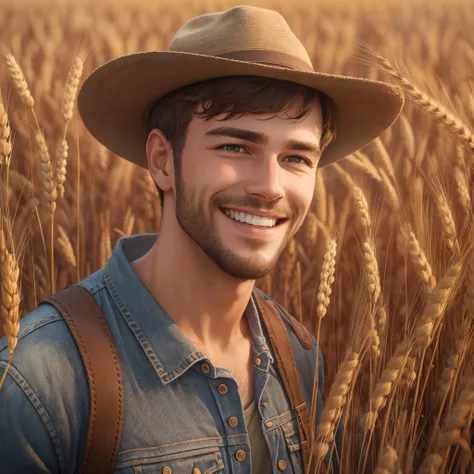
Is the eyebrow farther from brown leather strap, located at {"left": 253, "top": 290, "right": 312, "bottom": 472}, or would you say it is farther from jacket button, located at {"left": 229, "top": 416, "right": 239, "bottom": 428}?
jacket button, located at {"left": 229, "top": 416, "right": 239, "bottom": 428}

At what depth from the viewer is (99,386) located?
1435 mm

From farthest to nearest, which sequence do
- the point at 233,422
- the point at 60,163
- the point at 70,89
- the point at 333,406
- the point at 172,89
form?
the point at 70,89 → the point at 60,163 → the point at 172,89 → the point at 233,422 → the point at 333,406

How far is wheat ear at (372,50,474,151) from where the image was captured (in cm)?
184

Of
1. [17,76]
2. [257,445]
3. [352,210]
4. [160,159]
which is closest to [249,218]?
[160,159]

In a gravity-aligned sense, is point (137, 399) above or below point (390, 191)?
below

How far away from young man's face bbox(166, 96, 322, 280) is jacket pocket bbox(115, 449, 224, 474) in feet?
1.36

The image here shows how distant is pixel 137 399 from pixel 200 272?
1.11 feet

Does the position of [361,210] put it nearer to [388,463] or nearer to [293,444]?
[293,444]

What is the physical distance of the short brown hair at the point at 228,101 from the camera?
1.57m

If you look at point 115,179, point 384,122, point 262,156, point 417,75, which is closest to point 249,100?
point 262,156

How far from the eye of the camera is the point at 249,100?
1566mm

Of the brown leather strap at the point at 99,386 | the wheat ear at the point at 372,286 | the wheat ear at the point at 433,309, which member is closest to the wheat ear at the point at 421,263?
the wheat ear at the point at 372,286

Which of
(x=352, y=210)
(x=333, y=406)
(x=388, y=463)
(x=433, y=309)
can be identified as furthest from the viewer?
(x=352, y=210)

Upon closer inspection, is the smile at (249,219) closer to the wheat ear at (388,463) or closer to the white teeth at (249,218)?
the white teeth at (249,218)
